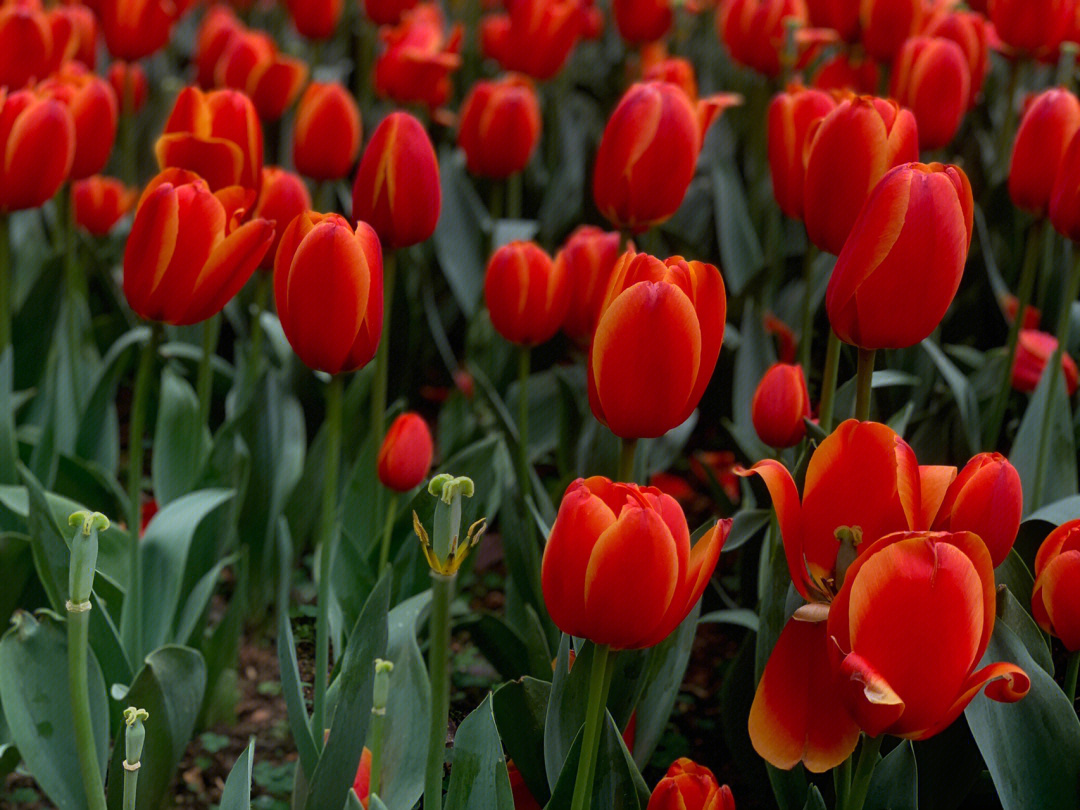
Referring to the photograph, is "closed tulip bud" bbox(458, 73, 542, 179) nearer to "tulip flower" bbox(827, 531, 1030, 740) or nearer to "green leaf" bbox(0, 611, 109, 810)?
"green leaf" bbox(0, 611, 109, 810)

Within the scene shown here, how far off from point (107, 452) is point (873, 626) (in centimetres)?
142

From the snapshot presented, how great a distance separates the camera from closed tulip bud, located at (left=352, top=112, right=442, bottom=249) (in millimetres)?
1227

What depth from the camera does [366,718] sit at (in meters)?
1.01

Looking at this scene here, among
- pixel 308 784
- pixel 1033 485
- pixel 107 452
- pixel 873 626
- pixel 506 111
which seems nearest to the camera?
pixel 873 626

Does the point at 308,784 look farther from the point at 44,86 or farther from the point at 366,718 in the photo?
the point at 44,86

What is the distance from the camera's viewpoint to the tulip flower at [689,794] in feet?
3.01

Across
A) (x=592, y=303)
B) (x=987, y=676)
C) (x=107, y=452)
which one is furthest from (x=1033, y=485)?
(x=107, y=452)

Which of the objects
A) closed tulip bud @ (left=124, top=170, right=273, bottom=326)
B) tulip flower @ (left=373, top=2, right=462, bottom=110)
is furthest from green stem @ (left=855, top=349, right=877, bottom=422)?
A: tulip flower @ (left=373, top=2, right=462, bottom=110)

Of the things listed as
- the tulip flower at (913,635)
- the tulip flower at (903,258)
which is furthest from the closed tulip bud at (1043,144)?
the tulip flower at (913,635)

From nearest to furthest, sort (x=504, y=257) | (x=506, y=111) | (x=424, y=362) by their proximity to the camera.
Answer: (x=504, y=257) < (x=506, y=111) < (x=424, y=362)

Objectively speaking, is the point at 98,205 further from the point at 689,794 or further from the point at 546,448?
the point at 689,794

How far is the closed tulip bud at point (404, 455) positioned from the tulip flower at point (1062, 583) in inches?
25.8

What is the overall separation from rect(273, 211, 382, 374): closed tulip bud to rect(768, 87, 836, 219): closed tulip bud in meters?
0.55

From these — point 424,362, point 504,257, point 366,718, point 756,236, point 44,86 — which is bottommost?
point 424,362
